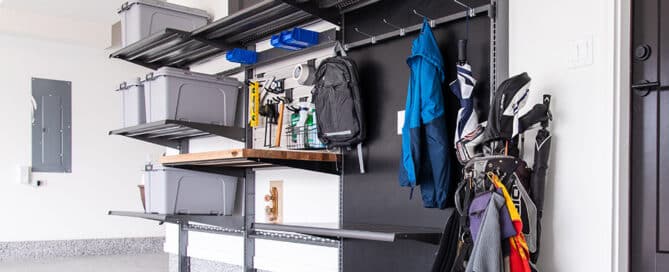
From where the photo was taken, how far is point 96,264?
5.23 meters

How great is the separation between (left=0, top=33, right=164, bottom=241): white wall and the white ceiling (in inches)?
13.0

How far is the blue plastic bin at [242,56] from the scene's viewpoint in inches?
137

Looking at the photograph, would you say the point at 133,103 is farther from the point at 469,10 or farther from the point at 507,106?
the point at 507,106

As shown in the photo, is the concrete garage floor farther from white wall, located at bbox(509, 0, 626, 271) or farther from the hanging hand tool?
white wall, located at bbox(509, 0, 626, 271)

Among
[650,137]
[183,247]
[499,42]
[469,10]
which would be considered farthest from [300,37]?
[183,247]

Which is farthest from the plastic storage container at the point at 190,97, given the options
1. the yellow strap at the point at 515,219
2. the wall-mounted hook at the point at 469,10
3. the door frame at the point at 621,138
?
the door frame at the point at 621,138

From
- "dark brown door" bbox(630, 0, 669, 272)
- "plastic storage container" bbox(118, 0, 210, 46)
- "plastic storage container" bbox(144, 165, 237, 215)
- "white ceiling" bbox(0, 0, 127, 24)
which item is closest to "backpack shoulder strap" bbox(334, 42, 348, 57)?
"plastic storage container" bbox(144, 165, 237, 215)

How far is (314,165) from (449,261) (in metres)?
0.99

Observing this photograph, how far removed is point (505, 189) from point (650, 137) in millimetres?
510

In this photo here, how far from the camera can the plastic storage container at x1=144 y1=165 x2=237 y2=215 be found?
3.51 metres

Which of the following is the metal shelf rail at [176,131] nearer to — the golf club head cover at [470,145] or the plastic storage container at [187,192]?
the plastic storage container at [187,192]

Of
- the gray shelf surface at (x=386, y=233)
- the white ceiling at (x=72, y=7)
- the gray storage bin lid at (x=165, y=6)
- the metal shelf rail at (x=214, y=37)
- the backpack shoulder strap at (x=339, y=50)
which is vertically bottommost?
the gray shelf surface at (x=386, y=233)

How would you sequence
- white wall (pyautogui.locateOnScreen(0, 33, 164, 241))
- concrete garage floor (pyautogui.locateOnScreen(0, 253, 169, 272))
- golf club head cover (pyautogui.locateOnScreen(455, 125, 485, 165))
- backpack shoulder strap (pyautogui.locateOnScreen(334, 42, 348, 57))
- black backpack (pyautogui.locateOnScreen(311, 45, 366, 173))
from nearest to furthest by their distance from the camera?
1. golf club head cover (pyautogui.locateOnScreen(455, 125, 485, 165))
2. black backpack (pyautogui.locateOnScreen(311, 45, 366, 173))
3. backpack shoulder strap (pyautogui.locateOnScreen(334, 42, 348, 57))
4. concrete garage floor (pyautogui.locateOnScreen(0, 253, 169, 272))
5. white wall (pyautogui.locateOnScreen(0, 33, 164, 241))

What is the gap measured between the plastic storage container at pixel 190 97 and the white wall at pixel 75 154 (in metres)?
2.59
